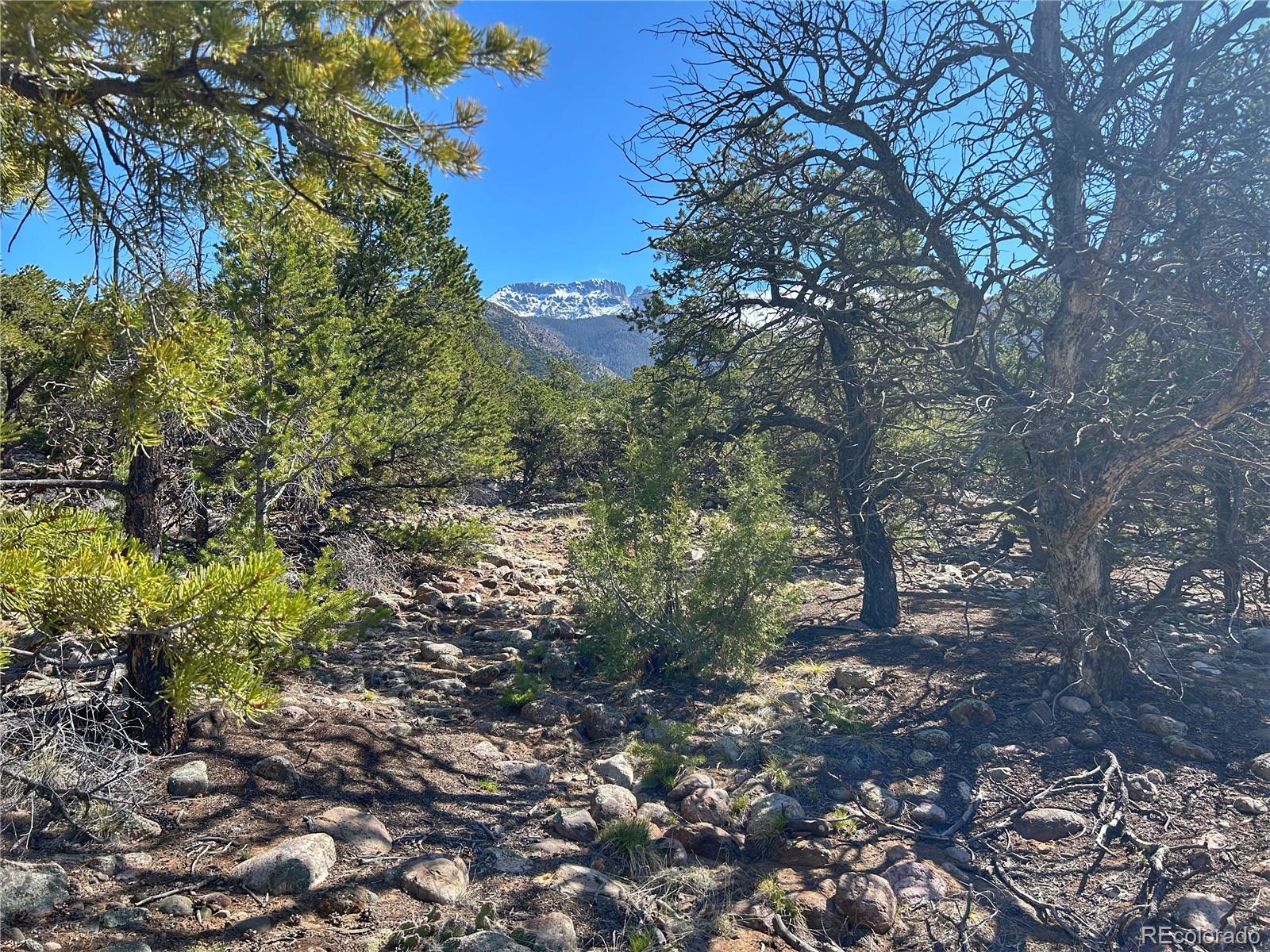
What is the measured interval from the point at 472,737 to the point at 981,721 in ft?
14.9

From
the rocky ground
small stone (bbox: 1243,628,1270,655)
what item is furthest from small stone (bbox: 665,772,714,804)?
small stone (bbox: 1243,628,1270,655)

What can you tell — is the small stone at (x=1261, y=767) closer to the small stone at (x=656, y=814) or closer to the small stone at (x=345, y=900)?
the small stone at (x=656, y=814)

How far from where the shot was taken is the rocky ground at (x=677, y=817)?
3.17m

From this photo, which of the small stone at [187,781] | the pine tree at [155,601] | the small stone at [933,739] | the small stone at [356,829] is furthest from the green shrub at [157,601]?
the small stone at [933,739]

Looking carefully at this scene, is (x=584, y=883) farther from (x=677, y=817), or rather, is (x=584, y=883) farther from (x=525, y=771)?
(x=525, y=771)

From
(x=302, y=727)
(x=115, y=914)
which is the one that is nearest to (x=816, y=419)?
(x=302, y=727)

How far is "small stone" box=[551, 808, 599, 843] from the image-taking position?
4285 millimetres

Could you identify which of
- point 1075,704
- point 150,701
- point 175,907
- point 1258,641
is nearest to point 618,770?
point 175,907

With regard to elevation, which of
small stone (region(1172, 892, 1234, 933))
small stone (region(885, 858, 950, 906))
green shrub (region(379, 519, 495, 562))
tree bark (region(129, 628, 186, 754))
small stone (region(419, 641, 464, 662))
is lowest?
small stone (region(1172, 892, 1234, 933))

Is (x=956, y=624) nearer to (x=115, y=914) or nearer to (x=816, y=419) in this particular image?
(x=816, y=419)

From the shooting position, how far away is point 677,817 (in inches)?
182

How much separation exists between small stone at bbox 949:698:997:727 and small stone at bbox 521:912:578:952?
178 inches

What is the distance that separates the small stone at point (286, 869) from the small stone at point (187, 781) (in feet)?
2.86

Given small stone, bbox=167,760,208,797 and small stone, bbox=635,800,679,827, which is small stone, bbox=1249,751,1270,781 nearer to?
small stone, bbox=635,800,679,827
